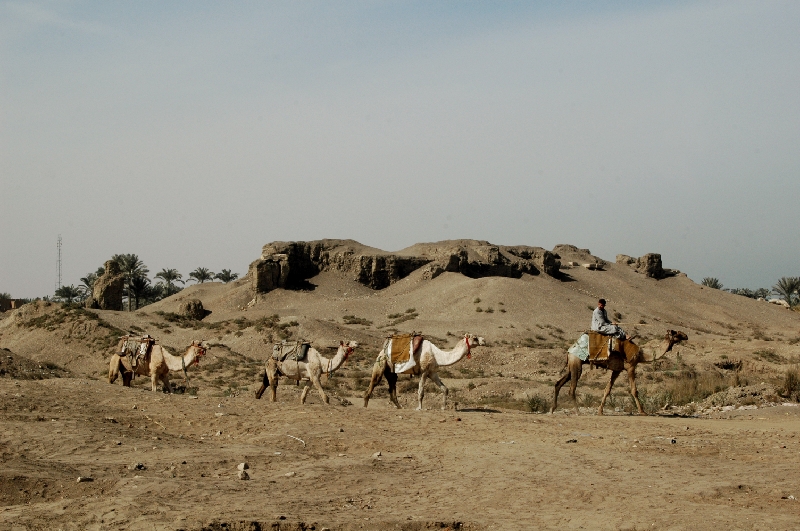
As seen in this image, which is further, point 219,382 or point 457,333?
point 457,333

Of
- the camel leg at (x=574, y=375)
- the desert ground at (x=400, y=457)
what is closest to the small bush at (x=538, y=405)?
the desert ground at (x=400, y=457)

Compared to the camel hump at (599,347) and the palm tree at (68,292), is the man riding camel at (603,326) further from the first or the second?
the palm tree at (68,292)

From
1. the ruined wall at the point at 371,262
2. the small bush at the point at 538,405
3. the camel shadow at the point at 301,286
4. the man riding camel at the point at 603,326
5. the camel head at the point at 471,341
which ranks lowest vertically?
the small bush at the point at 538,405

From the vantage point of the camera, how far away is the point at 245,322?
49.7 m

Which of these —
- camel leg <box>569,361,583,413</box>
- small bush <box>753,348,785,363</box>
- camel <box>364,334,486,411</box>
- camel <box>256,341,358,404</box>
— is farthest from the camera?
small bush <box>753,348,785,363</box>

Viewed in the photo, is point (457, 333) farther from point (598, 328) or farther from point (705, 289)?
point (705, 289)

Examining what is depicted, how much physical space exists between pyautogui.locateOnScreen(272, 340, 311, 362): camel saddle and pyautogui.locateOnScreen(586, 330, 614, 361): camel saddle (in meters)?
6.30

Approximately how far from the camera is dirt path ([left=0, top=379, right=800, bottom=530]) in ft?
30.1

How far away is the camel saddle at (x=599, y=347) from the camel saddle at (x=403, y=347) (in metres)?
3.76

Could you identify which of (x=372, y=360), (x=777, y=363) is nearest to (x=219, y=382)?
(x=372, y=360)

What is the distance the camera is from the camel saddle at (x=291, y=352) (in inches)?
739

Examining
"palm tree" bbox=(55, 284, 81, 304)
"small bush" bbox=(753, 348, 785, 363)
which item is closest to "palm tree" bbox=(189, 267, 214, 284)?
"palm tree" bbox=(55, 284, 81, 304)

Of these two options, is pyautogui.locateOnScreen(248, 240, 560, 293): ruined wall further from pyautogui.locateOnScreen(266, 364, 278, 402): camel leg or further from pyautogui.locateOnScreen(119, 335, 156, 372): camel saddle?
pyautogui.locateOnScreen(266, 364, 278, 402): camel leg

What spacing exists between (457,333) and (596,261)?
47.2 meters
